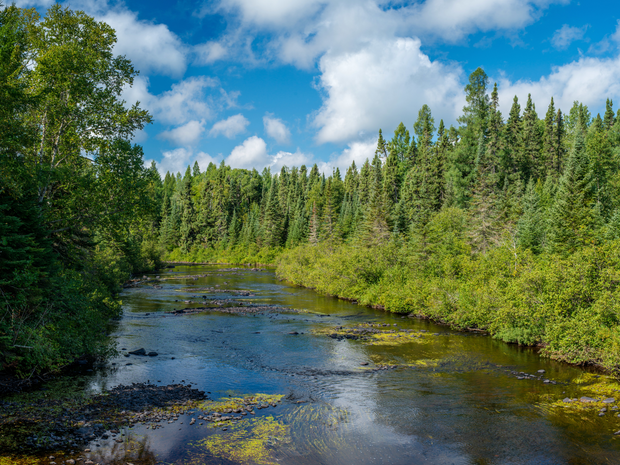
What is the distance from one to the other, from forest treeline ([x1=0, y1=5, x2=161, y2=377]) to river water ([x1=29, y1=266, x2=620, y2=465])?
3.30 metres

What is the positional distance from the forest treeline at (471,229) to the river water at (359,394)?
9.87 ft

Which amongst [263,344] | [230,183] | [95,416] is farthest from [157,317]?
[230,183]

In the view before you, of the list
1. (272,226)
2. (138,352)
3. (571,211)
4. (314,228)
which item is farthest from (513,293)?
(272,226)

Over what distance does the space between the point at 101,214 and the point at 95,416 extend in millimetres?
11782

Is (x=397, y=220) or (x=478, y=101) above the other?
(x=478, y=101)

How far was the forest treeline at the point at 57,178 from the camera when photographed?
14977 mm

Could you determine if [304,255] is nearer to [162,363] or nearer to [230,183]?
[162,363]

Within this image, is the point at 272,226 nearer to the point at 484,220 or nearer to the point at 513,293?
the point at 484,220

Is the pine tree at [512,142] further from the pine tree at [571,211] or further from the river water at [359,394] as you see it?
the river water at [359,394]

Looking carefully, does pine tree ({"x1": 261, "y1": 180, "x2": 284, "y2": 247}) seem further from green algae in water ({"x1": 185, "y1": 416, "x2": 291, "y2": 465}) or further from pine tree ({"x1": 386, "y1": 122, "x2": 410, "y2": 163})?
green algae in water ({"x1": 185, "y1": 416, "x2": 291, "y2": 465})

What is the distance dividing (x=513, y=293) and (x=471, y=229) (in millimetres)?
28842

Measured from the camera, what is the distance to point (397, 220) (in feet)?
225

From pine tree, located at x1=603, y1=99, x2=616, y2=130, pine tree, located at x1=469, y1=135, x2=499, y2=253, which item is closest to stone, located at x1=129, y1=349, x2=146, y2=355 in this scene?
pine tree, located at x1=469, y1=135, x2=499, y2=253

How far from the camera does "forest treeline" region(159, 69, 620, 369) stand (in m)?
22.5
